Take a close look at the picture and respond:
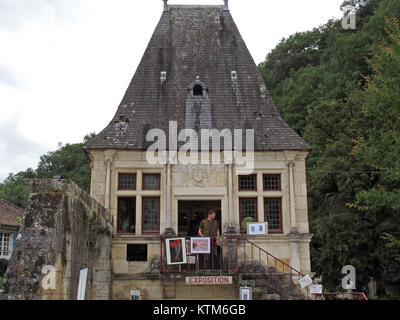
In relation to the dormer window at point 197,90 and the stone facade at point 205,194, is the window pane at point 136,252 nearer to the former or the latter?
the stone facade at point 205,194

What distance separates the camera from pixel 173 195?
15.7m

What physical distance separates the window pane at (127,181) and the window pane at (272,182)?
4.50 m

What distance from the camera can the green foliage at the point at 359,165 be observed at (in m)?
14.4

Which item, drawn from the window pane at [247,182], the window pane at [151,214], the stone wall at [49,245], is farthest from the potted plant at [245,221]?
the stone wall at [49,245]

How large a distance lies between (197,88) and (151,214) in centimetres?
514

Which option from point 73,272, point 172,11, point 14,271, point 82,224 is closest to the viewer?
point 14,271

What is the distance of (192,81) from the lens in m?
18.0

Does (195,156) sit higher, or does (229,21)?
(229,21)

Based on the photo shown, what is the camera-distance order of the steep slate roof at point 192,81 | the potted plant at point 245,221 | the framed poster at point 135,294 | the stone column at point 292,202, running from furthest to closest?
1. the steep slate roof at point 192,81
2. the potted plant at point 245,221
3. the stone column at point 292,202
4. the framed poster at point 135,294

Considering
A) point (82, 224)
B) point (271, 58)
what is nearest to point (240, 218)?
point (82, 224)

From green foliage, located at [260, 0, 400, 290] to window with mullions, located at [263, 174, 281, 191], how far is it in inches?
98.0

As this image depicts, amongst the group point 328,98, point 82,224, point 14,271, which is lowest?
point 14,271

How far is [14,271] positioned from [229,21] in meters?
14.6

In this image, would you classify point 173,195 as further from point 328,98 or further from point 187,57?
point 328,98
